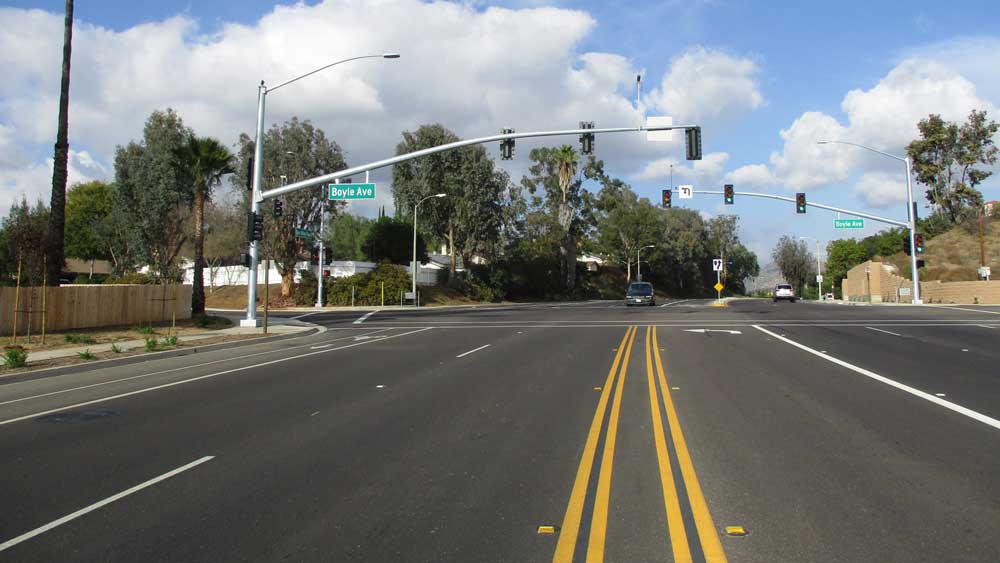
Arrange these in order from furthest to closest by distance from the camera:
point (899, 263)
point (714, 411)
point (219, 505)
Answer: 1. point (899, 263)
2. point (714, 411)
3. point (219, 505)

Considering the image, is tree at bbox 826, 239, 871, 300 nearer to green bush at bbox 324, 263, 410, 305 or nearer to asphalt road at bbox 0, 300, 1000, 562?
green bush at bbox 324, 263, 410, 305

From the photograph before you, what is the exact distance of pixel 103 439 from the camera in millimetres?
8203

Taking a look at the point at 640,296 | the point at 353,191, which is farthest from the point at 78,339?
the point at 640,296

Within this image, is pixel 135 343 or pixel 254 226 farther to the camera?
pixel 254 226

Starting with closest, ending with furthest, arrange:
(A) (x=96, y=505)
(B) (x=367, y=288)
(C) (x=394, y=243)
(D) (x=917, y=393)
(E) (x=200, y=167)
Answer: (A) (x=96, y=505)
(D) (x=917, y=393)
(E) (x=200, y=167)
(B) (x=367, y=288)
(C) (x=394, y=243)

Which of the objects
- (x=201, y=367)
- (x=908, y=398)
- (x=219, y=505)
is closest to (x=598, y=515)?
(x=219, y=505)

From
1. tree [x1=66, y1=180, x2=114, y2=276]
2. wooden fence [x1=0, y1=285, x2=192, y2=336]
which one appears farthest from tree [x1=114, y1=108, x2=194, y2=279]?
wooden fence [x1=0, y1=285, x2=192, y2=336]

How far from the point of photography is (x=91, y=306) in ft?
77.4

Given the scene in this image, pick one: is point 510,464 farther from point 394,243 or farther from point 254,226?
point 394,243

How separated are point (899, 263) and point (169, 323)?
76684mm

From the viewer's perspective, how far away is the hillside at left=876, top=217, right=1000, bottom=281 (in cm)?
6662

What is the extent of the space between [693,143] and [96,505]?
2083cm

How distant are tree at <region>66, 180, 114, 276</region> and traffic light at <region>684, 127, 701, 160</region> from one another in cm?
5653

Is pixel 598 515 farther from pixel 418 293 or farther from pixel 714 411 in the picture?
pixel 418 293
